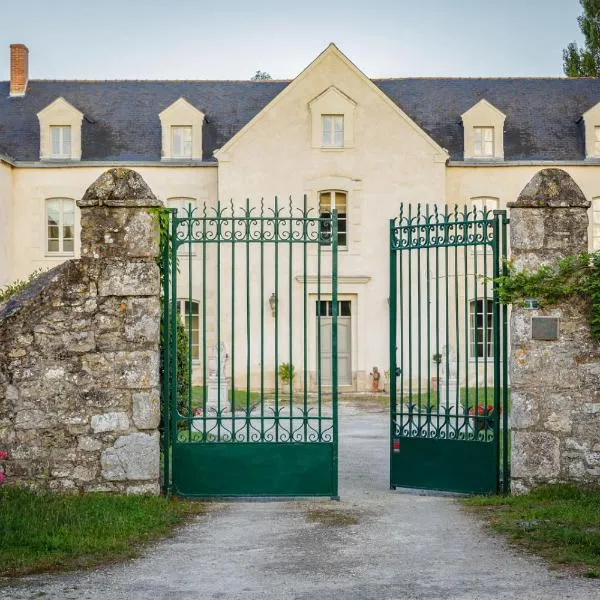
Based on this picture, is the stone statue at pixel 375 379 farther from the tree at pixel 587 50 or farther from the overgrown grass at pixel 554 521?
the tree at pixel 587 50

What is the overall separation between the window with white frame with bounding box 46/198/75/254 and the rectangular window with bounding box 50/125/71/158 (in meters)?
1.30

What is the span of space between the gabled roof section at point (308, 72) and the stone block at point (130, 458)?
17152 millimetres

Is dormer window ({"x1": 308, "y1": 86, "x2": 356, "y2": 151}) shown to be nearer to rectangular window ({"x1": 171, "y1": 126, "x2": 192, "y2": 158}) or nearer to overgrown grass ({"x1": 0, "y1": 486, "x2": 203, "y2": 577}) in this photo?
rectangular window ({"x1": 171, "y1": 126, "x2": 192, "y2": 158})

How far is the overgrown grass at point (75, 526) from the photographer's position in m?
6.14

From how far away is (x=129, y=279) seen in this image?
8.13 m

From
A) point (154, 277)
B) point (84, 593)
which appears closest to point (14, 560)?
point (84, 593)

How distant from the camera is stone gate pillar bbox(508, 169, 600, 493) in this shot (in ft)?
27.0

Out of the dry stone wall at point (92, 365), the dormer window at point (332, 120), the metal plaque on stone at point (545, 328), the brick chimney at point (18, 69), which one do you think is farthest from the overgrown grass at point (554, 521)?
the brick chimney at point (18, 69)

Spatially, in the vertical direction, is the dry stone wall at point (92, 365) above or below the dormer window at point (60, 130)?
below

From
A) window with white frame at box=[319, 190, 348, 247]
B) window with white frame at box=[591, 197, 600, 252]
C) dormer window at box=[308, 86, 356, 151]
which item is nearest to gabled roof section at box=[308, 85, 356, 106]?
dormer window at box=[308, 86, 356, 151]

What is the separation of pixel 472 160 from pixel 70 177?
11.0m

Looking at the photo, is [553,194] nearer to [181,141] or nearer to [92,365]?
[92,365]

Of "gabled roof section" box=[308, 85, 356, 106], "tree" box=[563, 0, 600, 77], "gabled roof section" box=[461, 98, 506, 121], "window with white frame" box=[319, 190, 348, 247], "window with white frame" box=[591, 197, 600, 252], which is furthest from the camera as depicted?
"tree" box=[563, 0, 600, 77]

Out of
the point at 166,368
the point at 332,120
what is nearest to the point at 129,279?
the point at 166,368
